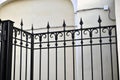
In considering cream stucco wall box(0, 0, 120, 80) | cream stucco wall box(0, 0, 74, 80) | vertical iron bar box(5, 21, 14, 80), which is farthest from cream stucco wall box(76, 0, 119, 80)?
vertical iron bar box(5, 21, 14, 80)

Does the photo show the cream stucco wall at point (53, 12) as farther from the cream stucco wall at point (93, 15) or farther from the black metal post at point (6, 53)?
the black metal post at point (6, 53)

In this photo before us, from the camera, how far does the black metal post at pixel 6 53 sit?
13.3 ft

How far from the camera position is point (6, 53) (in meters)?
4.14

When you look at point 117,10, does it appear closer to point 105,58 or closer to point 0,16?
point 105,58

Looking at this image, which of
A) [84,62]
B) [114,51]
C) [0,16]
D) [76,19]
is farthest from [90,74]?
[0,16]

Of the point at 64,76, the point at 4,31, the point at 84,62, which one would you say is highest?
the point at 4,31

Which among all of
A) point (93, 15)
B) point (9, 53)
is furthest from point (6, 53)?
point (93, 15)

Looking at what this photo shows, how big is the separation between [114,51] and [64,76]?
1376mm

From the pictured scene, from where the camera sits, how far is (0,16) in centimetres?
689

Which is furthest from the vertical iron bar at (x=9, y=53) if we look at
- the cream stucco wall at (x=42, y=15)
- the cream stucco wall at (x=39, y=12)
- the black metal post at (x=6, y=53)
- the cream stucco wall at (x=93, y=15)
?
the cream stucco wall at (x=39, y=12)

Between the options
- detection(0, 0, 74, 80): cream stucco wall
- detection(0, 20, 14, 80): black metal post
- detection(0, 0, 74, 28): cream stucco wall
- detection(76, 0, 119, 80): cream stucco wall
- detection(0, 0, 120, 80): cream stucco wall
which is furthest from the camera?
detection(0, 0, 74, 28): cream stucco wall

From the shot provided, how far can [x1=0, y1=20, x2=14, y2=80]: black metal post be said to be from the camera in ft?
13.3

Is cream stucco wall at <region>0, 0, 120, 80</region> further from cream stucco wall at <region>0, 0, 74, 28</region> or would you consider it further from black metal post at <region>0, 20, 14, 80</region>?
black metal post at <region>0, 20, 14, 80</region>

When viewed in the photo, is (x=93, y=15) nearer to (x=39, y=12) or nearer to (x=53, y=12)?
(x=53, y=12)
